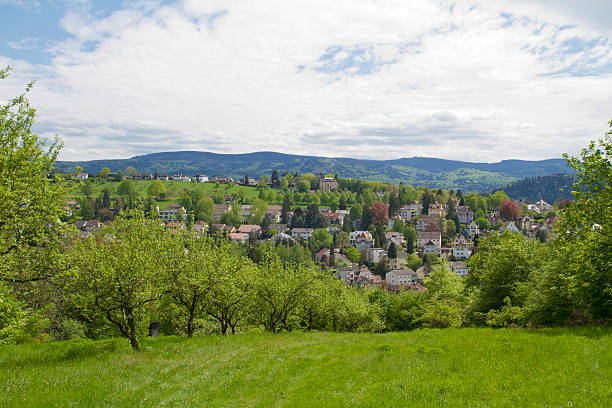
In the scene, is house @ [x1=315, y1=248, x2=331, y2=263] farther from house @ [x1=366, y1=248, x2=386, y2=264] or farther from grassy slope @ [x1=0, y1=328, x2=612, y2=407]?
grassy slope @ [x1=0, y1=328, x2=612, y2=407]

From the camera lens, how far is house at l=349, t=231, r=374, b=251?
187 metres

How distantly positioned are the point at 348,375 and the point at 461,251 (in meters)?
169

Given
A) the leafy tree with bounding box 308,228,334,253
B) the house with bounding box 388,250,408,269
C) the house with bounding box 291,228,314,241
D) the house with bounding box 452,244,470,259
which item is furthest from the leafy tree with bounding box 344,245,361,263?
the house with bounding box 452,244,470,259

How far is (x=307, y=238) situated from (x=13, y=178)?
184m

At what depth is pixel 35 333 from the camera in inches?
1340

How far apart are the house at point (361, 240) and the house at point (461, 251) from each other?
133 ft

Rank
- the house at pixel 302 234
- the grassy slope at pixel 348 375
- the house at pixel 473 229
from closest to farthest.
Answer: the grassy slope at pixel 348 375 → the house at pixel 473 229 → the house at pixel 302 234

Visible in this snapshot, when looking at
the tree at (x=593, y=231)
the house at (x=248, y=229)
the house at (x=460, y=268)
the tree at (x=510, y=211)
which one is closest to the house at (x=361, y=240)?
the house at (x=248, y=229)

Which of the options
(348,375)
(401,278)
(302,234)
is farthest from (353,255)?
(348,375)

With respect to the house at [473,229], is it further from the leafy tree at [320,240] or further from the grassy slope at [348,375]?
the grassy slope at [348,375]

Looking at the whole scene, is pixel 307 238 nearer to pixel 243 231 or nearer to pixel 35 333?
pixel 243 231

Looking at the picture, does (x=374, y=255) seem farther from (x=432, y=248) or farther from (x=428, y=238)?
(x=428, y=238)

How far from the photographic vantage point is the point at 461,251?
547ft

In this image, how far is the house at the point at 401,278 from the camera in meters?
134
